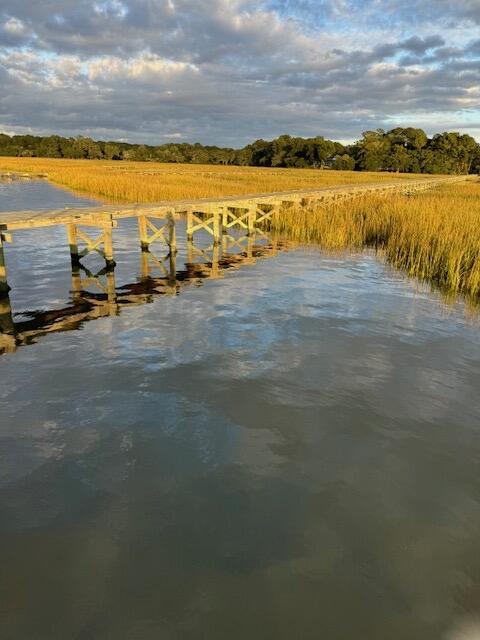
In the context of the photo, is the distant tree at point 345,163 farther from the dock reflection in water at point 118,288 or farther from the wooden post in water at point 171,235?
the wooden post in water at point 171,235

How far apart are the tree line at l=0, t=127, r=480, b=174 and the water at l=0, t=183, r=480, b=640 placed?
95078mm

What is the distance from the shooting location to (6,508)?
417cm

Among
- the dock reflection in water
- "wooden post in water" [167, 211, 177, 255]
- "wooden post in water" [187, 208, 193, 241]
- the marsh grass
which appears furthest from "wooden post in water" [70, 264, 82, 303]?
the marsh grass

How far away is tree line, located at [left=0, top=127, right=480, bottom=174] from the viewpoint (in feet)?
309

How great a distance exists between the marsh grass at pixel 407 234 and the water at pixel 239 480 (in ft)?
13.9

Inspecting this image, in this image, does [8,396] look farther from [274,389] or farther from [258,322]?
[258,322]

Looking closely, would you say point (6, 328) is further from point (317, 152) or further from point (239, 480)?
point (317, 152)

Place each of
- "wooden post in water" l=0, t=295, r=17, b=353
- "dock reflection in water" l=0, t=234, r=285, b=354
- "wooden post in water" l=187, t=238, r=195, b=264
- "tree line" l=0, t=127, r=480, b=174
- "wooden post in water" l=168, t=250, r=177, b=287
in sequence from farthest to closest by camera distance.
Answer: "tree line" l=0, t=127, r=480, b=174 → "wooden post in water" l=187, t=238, r=195, b=264 → "wooden post in water" l=168, t=250, r=177, b=287 → "dock reflection in water" l=0, t=234, r=285, b=354 → "wooden post in water" l=0, t=295, r=17, b=353

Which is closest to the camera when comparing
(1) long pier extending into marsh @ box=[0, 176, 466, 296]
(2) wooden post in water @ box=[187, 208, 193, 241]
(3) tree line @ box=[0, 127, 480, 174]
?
(1) long pier extending into marsh @ box=[0, 176, 466, 296]

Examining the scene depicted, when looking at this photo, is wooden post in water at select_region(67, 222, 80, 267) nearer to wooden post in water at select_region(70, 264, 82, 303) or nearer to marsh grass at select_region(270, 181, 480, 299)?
wooden post in water at select_region(70, 264, 82, 303)

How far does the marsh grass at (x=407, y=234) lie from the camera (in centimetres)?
1277

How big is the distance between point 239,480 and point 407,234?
46.9 ft

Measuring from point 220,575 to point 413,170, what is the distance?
102 m

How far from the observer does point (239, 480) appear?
465cm
